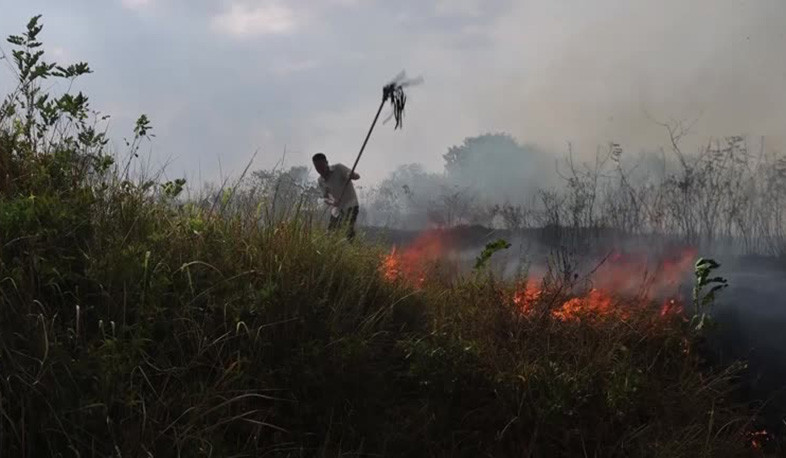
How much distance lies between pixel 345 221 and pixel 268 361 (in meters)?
2.64

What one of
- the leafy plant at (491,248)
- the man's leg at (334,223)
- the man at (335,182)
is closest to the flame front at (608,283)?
the leafy plant at (491,248)

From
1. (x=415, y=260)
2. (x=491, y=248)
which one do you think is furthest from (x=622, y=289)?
(x=415, y=260)

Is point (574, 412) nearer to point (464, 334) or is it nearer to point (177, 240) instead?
point (464, 334)

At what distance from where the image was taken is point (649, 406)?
3912mm

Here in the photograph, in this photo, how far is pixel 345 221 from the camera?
590 cm

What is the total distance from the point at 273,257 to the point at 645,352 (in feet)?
8.45

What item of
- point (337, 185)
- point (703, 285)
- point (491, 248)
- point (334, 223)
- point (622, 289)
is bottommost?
point (622, 289)

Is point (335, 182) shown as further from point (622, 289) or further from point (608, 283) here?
point (622, 289)

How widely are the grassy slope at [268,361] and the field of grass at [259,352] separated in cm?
1

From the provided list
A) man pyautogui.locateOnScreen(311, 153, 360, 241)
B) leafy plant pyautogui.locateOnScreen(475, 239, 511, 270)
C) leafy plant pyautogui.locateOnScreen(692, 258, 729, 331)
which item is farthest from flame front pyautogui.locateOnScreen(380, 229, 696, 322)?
man pyautogui.locateOnScreen(311, 153, 360, 241)

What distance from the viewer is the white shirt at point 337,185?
7.92 metres

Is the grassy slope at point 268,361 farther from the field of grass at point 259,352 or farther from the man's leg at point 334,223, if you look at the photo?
the man's leg at point 334,223

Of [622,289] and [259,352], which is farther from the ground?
[622,289]

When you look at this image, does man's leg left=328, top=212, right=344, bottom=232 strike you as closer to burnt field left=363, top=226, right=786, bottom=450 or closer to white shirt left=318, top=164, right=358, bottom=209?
burnt field left=363, top=226, right=786, bottom=450
